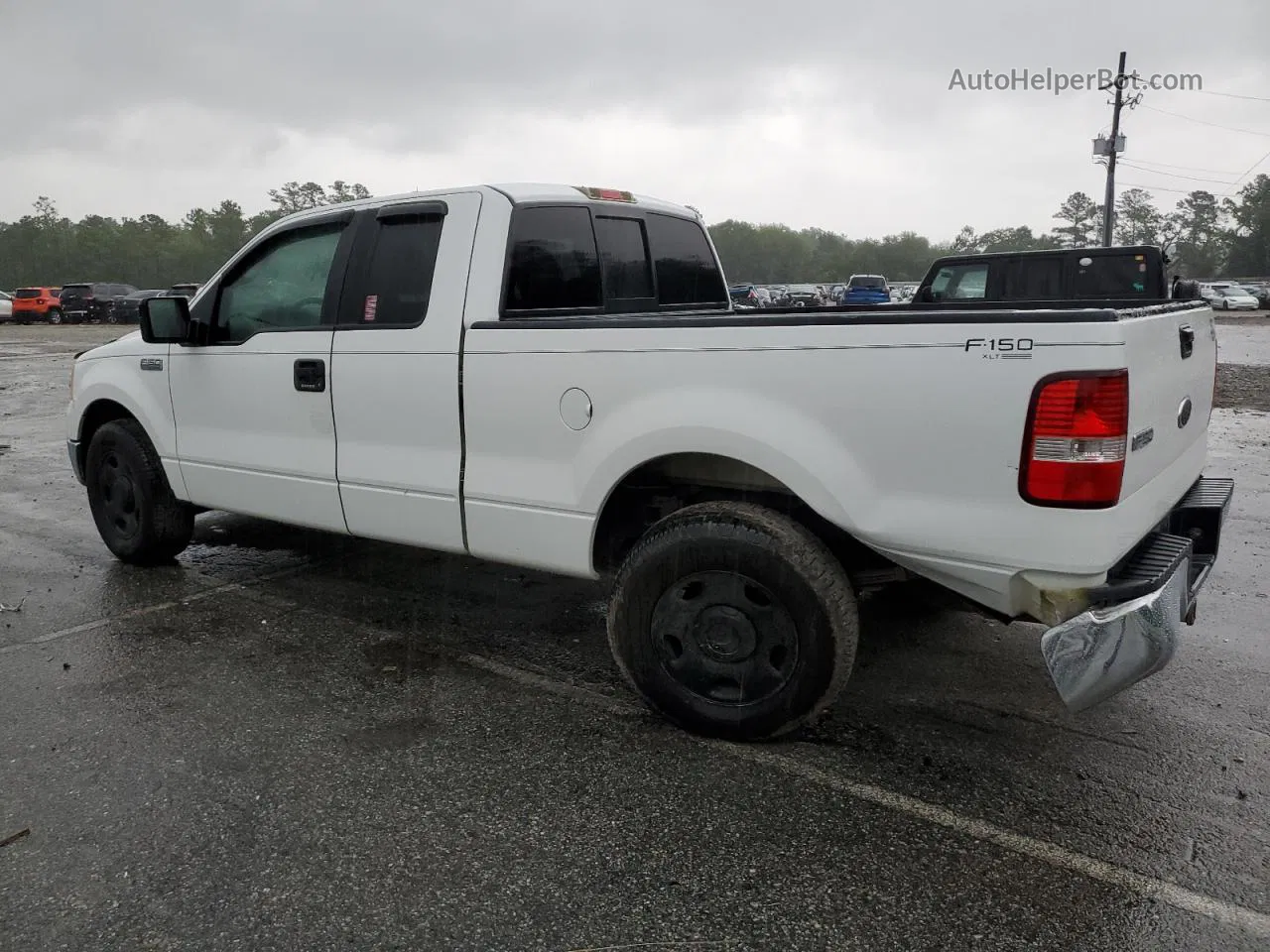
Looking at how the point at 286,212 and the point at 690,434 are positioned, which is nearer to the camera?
the point at 690,434

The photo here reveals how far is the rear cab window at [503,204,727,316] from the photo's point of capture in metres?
4.02

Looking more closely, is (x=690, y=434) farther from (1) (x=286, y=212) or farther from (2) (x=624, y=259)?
(1) (x=286, y=212)

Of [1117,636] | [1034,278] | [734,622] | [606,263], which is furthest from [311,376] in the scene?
[1034,278]

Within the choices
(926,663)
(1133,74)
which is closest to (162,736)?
(926,663)

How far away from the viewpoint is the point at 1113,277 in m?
10.2

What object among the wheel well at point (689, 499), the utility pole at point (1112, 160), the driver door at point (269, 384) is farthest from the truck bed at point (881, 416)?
the utility pole at point (1112, 160)

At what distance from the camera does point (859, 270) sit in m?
103

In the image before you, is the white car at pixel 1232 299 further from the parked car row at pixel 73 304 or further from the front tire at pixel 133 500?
the front tire at pixel 133 500

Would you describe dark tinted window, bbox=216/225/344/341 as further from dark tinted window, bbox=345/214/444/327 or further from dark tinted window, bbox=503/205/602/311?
dark tinted window, bbox=503/205/602/311

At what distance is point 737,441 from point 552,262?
1.45m

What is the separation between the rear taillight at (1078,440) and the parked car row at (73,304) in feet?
139

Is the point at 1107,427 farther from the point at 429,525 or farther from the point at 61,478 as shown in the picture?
the point at 61,478

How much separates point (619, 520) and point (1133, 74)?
43.0m

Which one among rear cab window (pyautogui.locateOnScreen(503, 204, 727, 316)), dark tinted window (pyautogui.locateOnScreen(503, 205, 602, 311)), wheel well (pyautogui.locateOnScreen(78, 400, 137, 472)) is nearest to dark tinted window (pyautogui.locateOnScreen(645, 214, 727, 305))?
rear cab window (pyautogui.locateOnScreen(503, 204, 727, 316))
